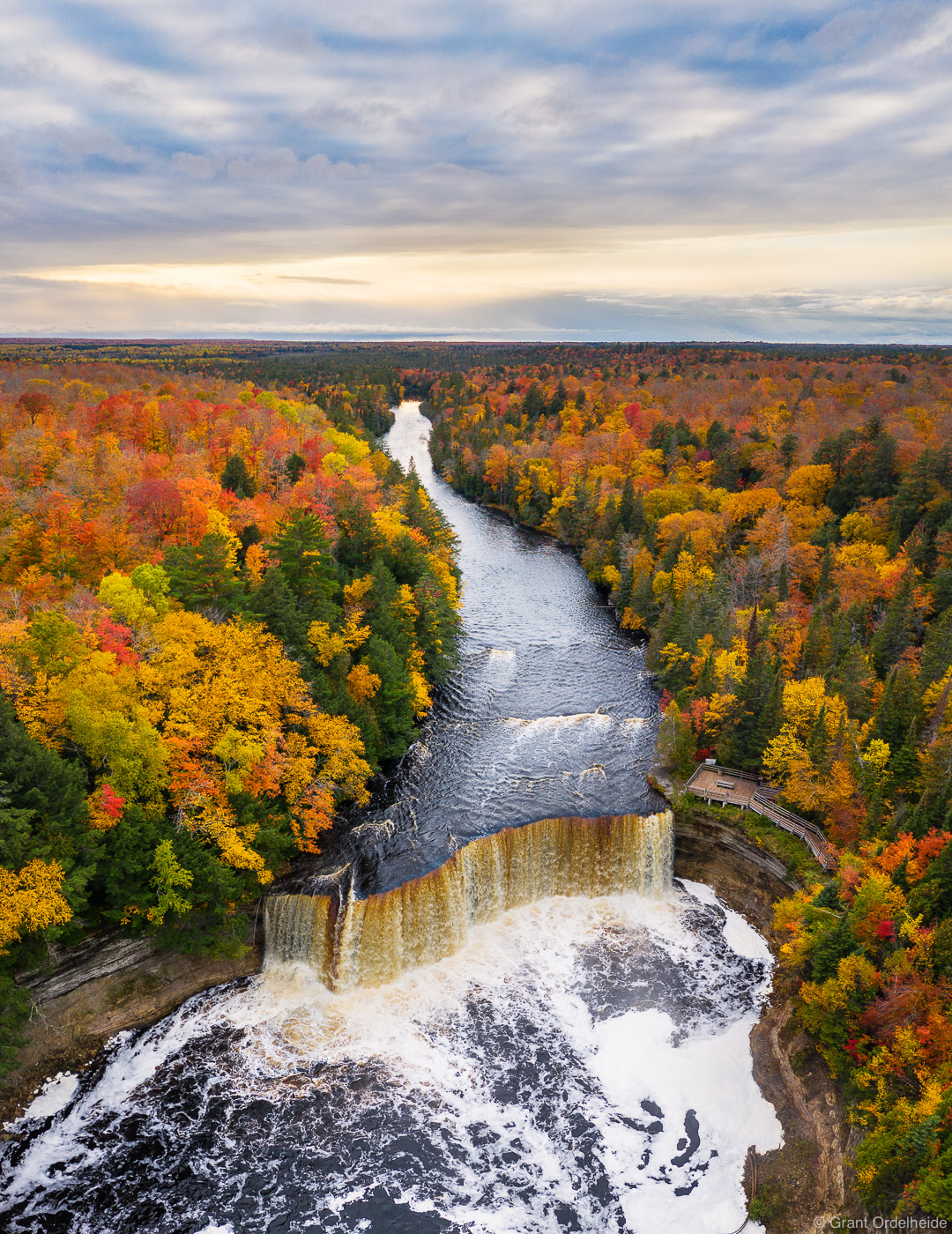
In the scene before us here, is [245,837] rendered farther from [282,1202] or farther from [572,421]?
[572,421]

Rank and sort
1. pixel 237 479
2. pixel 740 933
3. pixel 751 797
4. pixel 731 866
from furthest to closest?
pixel 237 479 → pixel 751 797 → pixel 731 866 → pixel 740 933

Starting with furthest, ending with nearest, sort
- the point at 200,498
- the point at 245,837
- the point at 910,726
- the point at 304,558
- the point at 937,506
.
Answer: the point at 937,506 < the point at 200,498 < the point at 304,558 < the point at 910,726 < the point at 245,837

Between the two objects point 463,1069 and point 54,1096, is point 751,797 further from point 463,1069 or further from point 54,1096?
point 54,1096

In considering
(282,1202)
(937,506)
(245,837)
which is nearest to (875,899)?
(282,1202)

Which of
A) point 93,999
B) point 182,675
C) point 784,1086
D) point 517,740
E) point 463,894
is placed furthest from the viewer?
point 517,740

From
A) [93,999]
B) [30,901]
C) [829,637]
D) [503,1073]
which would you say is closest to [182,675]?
[30,901]

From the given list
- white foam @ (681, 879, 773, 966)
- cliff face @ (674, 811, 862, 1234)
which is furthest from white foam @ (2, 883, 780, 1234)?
cliff face @ (674, 811, 862, 1234)

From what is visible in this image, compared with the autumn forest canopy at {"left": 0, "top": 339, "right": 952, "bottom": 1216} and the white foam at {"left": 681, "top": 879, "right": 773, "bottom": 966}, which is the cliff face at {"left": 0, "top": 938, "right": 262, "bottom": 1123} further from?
the white foam at {"left": 681, "top": 879, "right": 773, "bottom": 966}
